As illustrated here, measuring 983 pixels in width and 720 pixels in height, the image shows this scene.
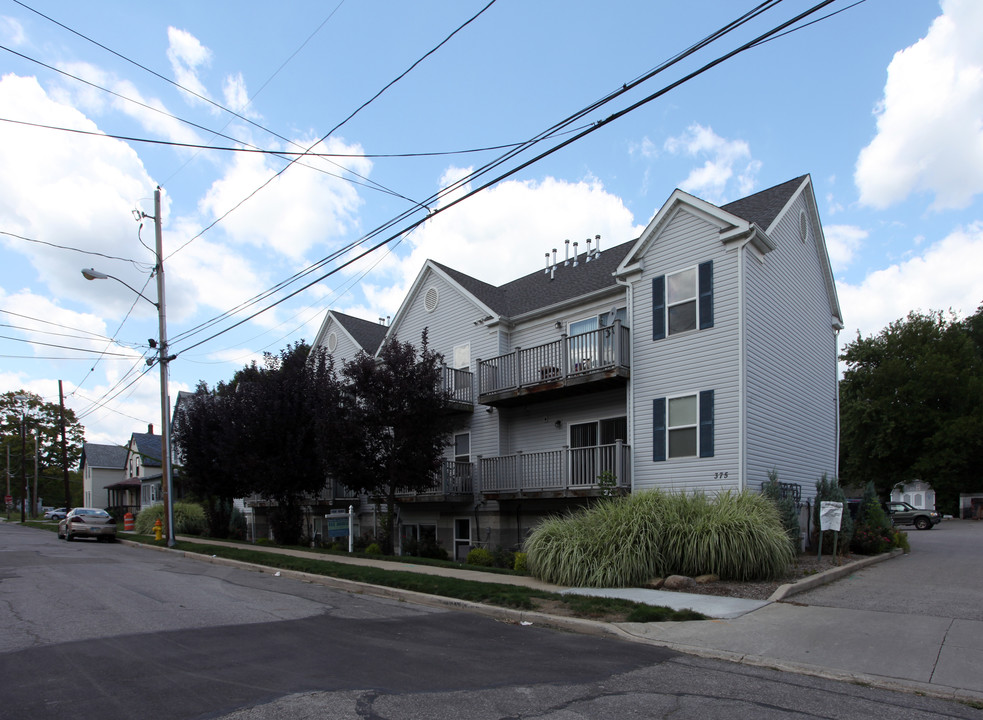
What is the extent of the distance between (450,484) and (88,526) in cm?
1662

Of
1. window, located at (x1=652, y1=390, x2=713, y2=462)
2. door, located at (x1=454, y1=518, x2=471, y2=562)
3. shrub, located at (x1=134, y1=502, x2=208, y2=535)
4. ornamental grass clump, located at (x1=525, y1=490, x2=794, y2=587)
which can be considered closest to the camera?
ornamental grass clump, located at (x1=525, y1=490, x2=794, y2=587)

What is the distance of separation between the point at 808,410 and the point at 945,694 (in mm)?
13700

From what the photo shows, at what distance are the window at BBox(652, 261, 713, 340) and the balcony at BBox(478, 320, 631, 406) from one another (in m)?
1.04

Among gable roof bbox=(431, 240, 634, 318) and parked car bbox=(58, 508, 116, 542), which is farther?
parked car bbox=(58, 508, 116, 542)

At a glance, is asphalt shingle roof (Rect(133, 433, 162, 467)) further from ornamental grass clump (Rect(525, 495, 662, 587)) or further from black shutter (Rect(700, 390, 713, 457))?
black shutter (Rect(700, 390, 713, 457))

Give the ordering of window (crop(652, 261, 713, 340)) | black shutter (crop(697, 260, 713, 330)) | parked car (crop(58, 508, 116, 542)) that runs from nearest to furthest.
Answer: black shutter (crop(697, 260, 713, 330))
window (crop(652, 261, 713, 340))
parked car (crop(58, 508, 116, 542))

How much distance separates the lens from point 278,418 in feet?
72.6

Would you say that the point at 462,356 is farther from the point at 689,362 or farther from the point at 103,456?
the point at 103,456

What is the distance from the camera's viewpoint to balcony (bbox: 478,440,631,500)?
1679 centimetres

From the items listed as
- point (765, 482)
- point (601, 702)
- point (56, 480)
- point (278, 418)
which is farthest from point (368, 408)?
point (56, 480)

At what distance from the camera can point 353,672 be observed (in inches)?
255

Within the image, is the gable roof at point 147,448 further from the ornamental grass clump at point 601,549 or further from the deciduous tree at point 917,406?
the deciduous tree at point 917,406

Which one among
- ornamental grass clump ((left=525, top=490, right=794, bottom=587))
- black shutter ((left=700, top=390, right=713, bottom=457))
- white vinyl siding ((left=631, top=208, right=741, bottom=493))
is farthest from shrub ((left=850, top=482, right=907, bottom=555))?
ornamental grass clump ((left=525, top=490, right=794, bottom=587))

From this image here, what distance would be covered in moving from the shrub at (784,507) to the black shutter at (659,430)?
2334mm
